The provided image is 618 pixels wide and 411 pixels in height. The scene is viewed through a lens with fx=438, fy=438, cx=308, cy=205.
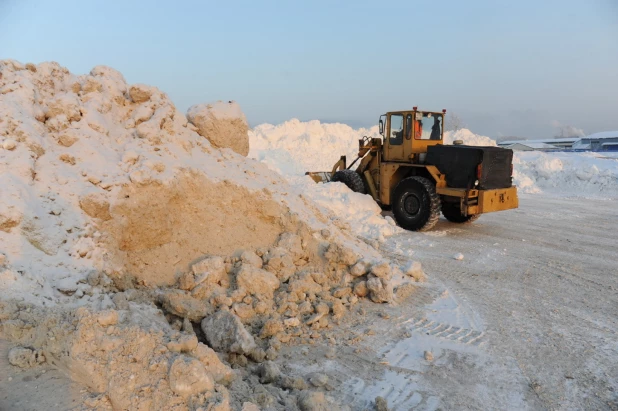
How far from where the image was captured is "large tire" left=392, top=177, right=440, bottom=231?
→ 903 cm

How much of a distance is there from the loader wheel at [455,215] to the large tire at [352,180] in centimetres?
205

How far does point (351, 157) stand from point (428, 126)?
1633 centimetres

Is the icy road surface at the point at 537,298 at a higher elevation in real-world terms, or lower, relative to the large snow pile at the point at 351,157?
lower

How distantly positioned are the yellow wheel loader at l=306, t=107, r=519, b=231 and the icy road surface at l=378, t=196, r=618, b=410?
62 cm

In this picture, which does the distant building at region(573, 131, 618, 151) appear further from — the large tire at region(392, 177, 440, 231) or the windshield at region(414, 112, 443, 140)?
the large tire at region(392, 177, 440, 231)

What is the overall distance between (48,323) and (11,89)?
3.27 m

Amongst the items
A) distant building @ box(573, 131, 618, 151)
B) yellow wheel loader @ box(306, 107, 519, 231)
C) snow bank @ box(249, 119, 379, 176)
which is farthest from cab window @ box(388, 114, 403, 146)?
distant building @ box(573, 131, 618, 151)

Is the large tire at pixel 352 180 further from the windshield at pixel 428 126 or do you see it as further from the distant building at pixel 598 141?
the distant building at pixel 598 141

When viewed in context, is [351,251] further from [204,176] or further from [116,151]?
[116,151]

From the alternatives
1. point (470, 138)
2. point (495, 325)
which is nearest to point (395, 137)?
point (495, 325)

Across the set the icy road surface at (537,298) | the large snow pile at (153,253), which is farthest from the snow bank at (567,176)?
the large snow pile at (153,253)

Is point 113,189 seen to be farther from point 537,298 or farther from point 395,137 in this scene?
point 395,137

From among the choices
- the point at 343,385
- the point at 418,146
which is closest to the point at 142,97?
the point at 343,385

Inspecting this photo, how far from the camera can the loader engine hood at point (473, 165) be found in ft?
28.2
